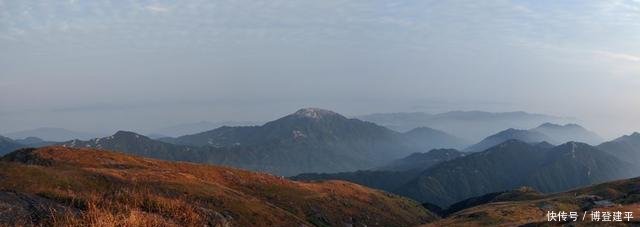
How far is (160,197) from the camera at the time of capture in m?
15.5

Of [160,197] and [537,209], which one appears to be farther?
[537,209]

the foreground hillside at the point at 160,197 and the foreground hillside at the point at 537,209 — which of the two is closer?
the foreground hillside at the point at 160,197

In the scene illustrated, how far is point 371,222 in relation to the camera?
154 meters

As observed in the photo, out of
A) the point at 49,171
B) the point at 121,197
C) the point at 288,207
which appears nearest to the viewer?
the point at 121,197

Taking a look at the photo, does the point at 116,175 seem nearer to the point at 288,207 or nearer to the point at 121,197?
the point at 288,207

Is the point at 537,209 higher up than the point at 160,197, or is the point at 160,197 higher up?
the point at 160,197

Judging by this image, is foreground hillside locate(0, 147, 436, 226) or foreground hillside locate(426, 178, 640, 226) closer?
foreground hillside locate(0, 147, 436, 226)

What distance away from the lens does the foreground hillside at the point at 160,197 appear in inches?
528

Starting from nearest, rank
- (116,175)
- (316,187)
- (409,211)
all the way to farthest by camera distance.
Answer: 1. (116,175)
2. (316,187)
3. (409,211)

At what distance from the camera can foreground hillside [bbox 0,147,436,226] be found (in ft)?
44.0

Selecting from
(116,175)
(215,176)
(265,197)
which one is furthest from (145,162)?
(116,175)

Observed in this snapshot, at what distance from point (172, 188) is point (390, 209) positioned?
8862 centimetres

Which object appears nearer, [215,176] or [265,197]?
[265,197]

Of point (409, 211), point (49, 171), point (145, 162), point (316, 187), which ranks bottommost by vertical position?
point (409, 211)
